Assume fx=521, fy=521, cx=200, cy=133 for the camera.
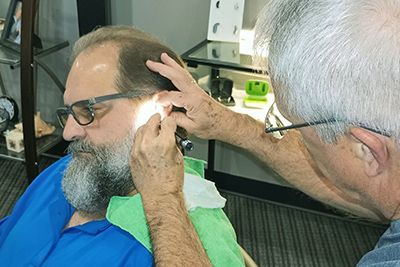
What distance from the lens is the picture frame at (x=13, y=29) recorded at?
8.77 ft

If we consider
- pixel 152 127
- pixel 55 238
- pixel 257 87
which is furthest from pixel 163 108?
pixel 257 87

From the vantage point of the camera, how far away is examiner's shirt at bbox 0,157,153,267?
1206mm

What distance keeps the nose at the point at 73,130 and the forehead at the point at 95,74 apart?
0.16 feet

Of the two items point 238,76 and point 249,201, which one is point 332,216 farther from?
point 238,76

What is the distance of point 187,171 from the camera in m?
1.39

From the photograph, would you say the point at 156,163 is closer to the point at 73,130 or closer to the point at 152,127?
the point at 152,127

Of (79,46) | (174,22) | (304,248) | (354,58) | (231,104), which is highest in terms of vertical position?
(354,58)

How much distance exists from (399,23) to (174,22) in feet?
6.48

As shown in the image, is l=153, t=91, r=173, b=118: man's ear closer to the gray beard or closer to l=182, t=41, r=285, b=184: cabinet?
the gray beard

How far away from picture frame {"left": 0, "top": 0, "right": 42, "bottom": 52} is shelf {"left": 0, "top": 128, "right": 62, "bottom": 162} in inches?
19.5

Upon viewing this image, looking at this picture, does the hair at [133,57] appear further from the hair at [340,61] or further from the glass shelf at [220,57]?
the glass shelf at [220,57]

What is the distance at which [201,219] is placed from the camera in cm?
124

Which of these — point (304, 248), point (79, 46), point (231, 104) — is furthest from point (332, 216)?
point (79, 46)

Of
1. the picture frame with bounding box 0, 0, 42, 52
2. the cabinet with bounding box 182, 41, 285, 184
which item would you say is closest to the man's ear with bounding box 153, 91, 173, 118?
the cabinet with bounding box 182, 41, 285, 184
